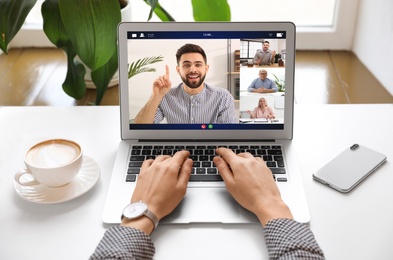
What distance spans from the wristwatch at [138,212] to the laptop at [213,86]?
13 centimetres

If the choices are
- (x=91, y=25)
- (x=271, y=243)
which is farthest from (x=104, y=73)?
(x=271, y=243)

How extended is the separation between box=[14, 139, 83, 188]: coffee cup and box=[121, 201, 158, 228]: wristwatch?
5.9 inches

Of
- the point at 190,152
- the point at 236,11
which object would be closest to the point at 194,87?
the point at 190,152

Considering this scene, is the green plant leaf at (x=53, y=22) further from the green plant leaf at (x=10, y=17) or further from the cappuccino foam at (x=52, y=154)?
the cappuccino foam at (x=52, y=154)

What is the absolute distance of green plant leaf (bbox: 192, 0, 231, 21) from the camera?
1.82 metres

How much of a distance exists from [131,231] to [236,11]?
5.99 feet

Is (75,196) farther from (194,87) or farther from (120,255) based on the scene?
(194,87)

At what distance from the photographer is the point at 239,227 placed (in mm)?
1014

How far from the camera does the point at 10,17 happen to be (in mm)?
1583

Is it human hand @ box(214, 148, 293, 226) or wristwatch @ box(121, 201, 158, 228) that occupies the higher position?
human hand @ box(214, 148, 293, 226)

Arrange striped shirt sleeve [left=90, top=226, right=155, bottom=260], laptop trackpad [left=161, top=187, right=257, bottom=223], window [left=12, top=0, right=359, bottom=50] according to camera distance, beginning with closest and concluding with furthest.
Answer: striped shirt sleeve [left=90, top=226, right=155, bottom=260], laptop trackpad [left=161, top=187, right=257, bottom=223], window [left=12, top=0, right=359, bottom=50]

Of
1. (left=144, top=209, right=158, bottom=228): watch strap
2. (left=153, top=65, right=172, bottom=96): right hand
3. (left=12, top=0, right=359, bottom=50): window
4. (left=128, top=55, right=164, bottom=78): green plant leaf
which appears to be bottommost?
(left=12, top=0, right=359, bottom=50): window

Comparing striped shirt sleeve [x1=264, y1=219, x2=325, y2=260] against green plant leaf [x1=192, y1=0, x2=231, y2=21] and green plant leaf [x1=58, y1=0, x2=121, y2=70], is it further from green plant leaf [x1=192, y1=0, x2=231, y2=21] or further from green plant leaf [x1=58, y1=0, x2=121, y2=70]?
green plant leaf [x1=192, y1=0, x2=231, y2=21]

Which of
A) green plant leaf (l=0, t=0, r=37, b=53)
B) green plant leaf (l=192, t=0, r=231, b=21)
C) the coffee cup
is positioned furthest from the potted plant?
the coffee cup
